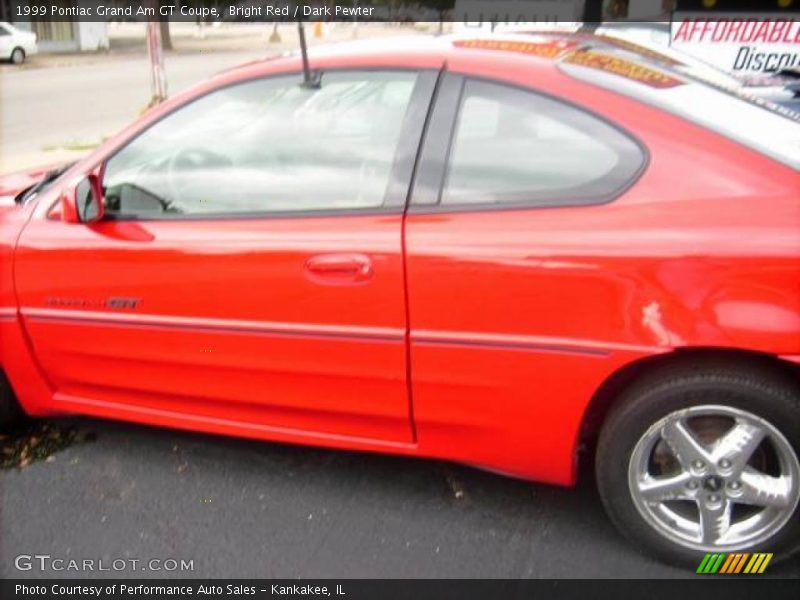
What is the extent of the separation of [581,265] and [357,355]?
77 centimetres

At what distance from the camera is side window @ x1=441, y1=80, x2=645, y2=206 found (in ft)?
8.00

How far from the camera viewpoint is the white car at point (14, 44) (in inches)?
1061

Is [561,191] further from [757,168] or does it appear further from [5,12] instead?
[5,12]

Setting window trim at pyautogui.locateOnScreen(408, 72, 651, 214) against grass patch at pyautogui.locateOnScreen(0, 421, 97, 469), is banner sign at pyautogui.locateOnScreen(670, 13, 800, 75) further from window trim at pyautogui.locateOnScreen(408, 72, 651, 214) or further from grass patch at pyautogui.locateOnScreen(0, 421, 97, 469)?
grass patch at pyautogui.locateOnScreen(0, 421, 97, 469)

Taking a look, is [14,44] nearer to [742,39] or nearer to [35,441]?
[742,39]

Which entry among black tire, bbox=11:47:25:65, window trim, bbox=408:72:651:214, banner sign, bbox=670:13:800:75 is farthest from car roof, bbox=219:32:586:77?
black tire, bbox=11:47:25:65

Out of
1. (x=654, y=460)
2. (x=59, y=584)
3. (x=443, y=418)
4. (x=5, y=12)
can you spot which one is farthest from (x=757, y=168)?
(x=5, y=12)

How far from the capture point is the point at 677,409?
238 centimetres

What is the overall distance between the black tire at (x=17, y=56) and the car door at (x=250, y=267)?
28486 mm

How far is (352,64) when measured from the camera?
273cm
